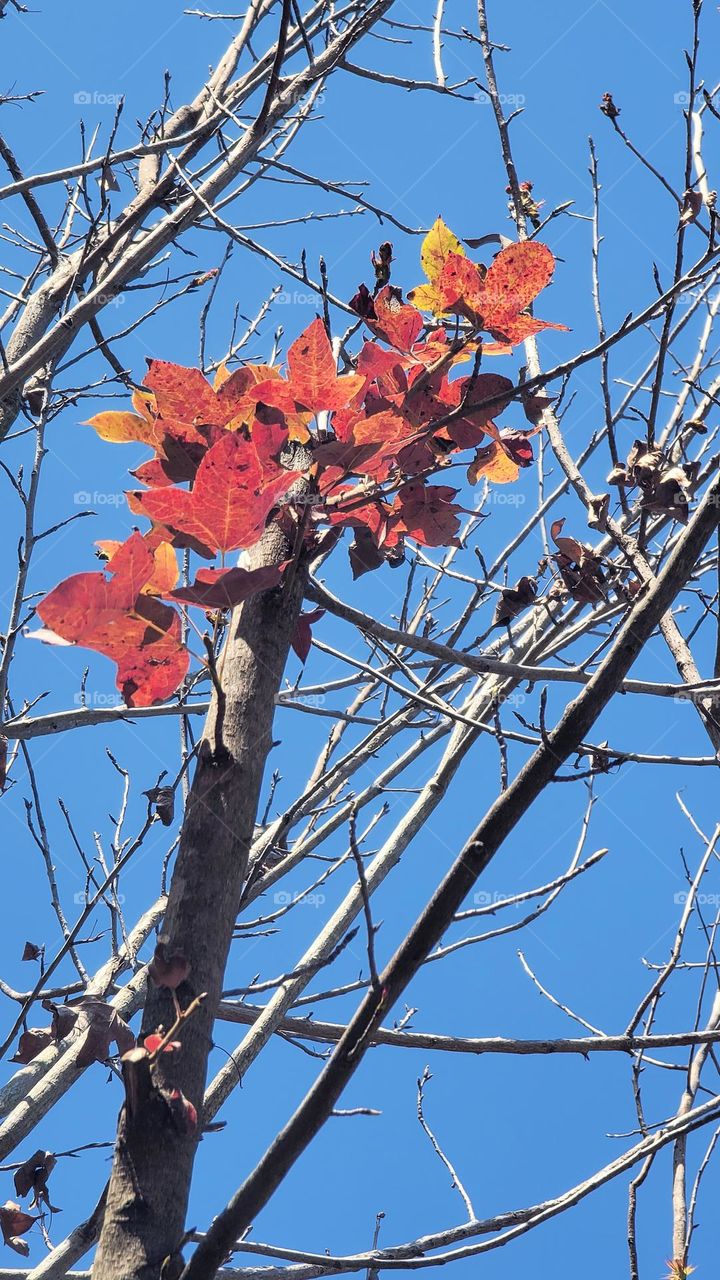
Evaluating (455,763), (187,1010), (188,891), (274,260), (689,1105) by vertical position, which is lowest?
(187,1010)

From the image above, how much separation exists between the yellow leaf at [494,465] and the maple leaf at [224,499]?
42 centimetres

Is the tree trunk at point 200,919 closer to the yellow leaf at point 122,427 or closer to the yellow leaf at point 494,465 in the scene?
the yellow leaf at point 122,427

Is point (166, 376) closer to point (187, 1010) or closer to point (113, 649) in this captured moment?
point (113, 649)

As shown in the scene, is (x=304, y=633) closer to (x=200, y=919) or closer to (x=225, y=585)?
(x=225, y=585)

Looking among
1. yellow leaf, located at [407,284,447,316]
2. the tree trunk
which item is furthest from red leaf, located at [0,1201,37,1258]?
yellow leaf, located at [407,284,447,316]

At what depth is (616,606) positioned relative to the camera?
1510 millimetres

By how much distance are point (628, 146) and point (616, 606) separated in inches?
32.0

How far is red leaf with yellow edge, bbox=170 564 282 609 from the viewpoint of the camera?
34.7 inches

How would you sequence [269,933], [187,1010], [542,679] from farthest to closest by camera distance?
1. [269,933]
2. [542,679]
3. [187,1010]

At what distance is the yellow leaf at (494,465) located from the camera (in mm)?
1271

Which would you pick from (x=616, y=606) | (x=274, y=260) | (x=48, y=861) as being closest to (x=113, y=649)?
(x=616, y=606)

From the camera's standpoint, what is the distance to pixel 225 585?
2.90 feet

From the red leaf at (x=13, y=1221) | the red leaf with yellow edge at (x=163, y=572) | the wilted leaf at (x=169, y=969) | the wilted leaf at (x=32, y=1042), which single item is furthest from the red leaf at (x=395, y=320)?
the red leaf at (x=13, y=1221)

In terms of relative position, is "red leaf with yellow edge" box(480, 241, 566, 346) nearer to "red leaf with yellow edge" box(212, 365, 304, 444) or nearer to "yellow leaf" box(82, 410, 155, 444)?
"red leaf with yellow edge" box(212, 365, 304, 444)
